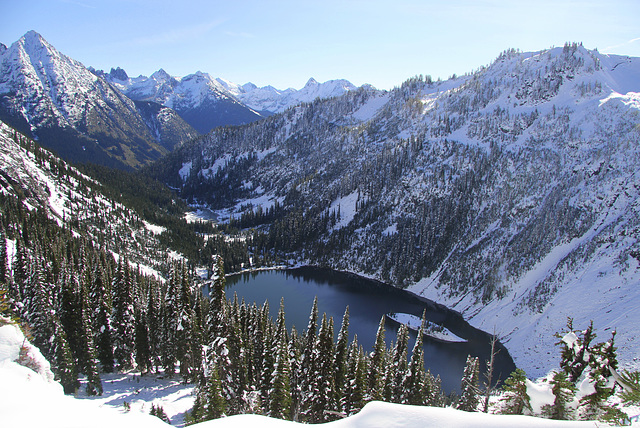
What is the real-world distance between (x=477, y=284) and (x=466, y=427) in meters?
134

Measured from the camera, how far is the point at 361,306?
126625 mm

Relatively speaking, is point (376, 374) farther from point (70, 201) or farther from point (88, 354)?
point (70, 201)

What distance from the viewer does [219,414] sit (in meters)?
29.3

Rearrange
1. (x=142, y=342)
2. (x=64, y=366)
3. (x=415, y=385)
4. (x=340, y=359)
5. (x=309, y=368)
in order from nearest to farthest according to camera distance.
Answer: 1. (x=64, y=366)
2. (x=309, y=368)
3. (x=415, y=385)
4. (x=340, y=359)
5. (x=142, y=342)

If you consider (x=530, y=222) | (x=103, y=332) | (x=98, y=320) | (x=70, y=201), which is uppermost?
(x=530, y=222)

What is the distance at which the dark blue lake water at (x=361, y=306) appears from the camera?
89.5 meters

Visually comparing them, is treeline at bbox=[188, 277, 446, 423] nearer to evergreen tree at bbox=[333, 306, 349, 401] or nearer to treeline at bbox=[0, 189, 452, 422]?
evergreen tree at bbox=[333, 306, 349, 401]

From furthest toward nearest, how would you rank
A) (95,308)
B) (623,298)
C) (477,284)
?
(477,284) < (623,298) < (95,308)

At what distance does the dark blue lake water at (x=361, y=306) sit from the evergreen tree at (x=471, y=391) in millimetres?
30987

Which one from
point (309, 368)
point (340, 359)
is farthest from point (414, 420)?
point (340, 359)

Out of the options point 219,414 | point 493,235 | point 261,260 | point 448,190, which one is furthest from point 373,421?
point 448,190

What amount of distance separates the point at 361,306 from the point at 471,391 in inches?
3282

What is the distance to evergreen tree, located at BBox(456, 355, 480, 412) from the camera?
137 feet

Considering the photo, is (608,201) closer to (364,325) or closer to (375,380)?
(364,325)
